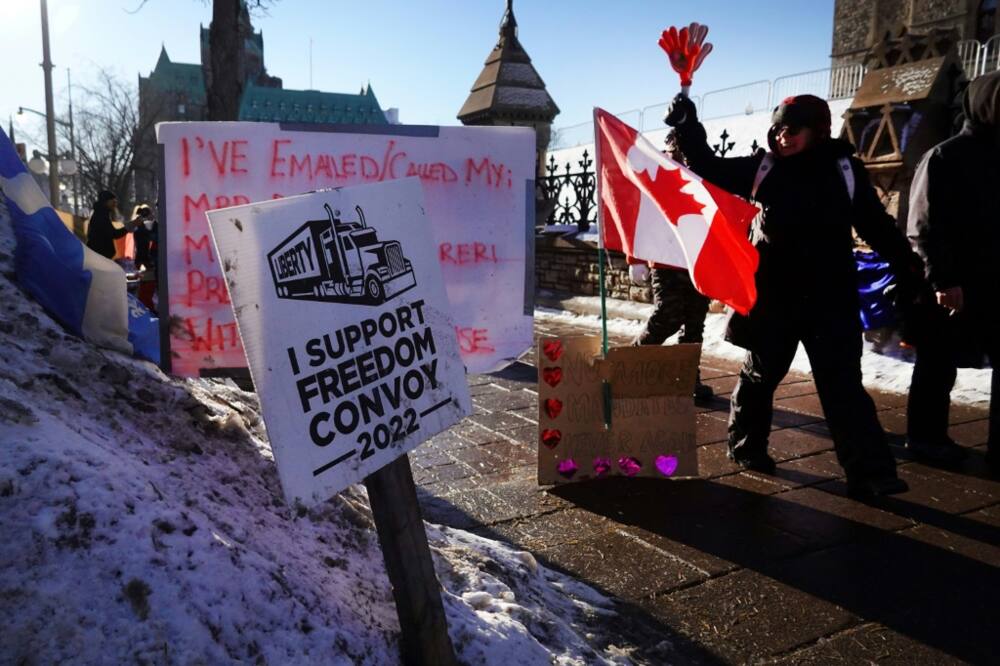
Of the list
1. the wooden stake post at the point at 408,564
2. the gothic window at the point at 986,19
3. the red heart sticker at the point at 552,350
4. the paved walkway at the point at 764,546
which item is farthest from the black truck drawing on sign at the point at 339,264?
the gothic window at the point at 986,19

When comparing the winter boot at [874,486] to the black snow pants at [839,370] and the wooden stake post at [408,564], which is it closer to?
the black snow pants at [839,370]

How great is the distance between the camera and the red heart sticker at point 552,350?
3877 millimetres

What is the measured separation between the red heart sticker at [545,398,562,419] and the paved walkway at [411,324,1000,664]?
399 millimetres

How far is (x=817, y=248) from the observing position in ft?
11.9

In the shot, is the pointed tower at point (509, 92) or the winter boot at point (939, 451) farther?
the pointed tower at point (509, 92)

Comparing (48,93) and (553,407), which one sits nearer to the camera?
(553,407)

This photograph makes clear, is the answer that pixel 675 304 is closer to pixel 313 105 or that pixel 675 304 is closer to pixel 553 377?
pixel 553 377

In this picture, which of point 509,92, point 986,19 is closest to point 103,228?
point 509,92

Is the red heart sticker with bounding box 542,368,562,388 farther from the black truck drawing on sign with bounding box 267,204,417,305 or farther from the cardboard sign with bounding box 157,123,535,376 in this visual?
the black truck drawing on sign with bounding box 267,204,417,305

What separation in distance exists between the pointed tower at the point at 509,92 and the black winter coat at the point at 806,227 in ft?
30.2

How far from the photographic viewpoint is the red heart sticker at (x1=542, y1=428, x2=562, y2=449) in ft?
12.8

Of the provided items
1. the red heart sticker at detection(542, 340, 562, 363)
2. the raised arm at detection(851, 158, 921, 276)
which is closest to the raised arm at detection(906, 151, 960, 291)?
the raised arm at detection(851, 158, 921, 276)

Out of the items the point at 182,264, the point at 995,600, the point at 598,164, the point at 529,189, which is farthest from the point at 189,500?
the point at 995,600

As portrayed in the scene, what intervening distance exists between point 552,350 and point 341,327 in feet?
7.42
